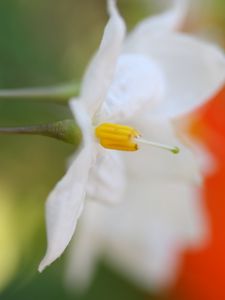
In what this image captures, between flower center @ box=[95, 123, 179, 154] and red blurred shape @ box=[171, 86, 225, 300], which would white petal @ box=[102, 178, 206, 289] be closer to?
red blurred shape @ box=[171, 86, 225, 300]

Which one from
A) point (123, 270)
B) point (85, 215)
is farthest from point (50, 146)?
point (123, 270)

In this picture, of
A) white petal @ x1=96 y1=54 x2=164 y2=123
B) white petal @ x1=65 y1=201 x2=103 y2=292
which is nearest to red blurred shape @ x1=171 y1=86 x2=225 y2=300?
white petal @ x1=65 y1=201 x2=103 y2=292

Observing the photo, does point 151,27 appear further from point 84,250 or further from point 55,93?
point 84,250

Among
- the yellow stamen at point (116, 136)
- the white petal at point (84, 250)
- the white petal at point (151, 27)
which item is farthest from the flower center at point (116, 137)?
the white petal at point (84, 250)

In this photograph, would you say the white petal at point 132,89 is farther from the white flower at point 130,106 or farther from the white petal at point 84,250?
the white petal at point 84,250

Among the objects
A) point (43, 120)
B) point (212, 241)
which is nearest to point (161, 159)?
point (43, 120)
